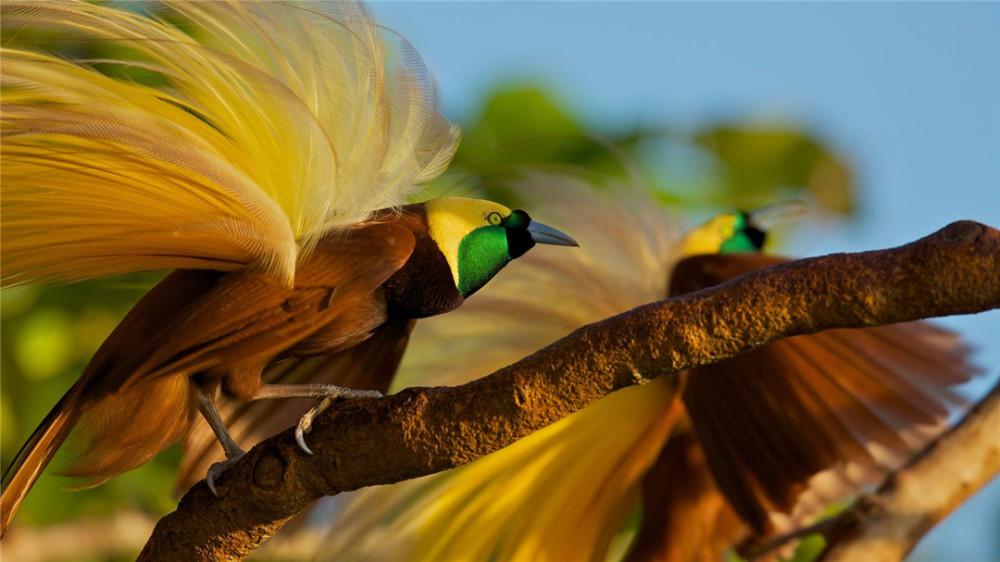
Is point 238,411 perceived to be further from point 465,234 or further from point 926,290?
point 926,290

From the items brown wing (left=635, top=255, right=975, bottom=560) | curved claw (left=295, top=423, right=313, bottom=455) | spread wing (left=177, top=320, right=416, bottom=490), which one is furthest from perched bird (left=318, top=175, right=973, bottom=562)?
curved claw (left=295, top=423, right=313, bottom=455)

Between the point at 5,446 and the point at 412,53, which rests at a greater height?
the point at 412,53

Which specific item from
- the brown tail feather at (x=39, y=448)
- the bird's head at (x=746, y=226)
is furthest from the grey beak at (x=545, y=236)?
the bird's head at (x=746, y=226)

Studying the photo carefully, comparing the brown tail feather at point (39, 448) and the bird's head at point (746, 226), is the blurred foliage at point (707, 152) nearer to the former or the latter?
the bird's head at point (746, 226)

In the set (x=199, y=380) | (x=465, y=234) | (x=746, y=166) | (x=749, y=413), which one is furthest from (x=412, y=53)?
(x=746, y=166)

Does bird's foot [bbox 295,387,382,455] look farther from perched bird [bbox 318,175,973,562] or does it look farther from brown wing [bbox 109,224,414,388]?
perched bird [bbox 318,175,973,562]

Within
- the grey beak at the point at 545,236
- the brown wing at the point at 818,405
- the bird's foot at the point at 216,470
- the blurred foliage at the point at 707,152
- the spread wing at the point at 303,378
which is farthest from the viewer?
the blurred foliage at the point at 707,152
